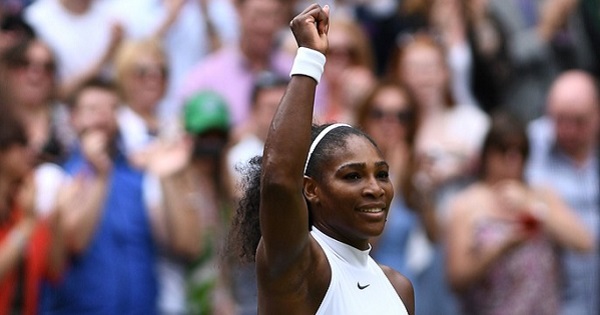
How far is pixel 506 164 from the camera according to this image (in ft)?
27.5

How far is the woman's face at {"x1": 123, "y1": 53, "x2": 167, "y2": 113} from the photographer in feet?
29.2

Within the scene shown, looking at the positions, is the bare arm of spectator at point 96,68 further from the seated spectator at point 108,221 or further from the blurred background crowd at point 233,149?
the seated spectator at point 108,221

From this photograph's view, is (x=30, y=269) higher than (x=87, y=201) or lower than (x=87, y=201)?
lower

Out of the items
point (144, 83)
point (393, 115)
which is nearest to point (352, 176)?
point (393, 115)

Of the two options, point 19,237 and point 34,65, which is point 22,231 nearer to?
point 19,237

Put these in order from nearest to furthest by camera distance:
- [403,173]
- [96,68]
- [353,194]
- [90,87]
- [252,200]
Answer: [353,194] → [252,200] → [90,87] → [403,173] → [96,68]

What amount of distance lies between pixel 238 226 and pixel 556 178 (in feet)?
15.6

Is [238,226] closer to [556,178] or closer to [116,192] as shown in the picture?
[116,192]

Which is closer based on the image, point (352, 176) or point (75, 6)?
point (352, 176)

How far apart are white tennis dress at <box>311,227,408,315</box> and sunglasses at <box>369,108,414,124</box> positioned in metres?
4.17

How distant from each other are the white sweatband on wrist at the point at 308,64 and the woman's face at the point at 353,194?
379mm

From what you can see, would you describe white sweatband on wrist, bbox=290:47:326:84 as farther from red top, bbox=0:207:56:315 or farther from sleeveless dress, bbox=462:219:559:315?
sleeveless dress, bbox=462:219:559:315

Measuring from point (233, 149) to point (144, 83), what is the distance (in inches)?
32.1

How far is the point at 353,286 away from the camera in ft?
14.3
